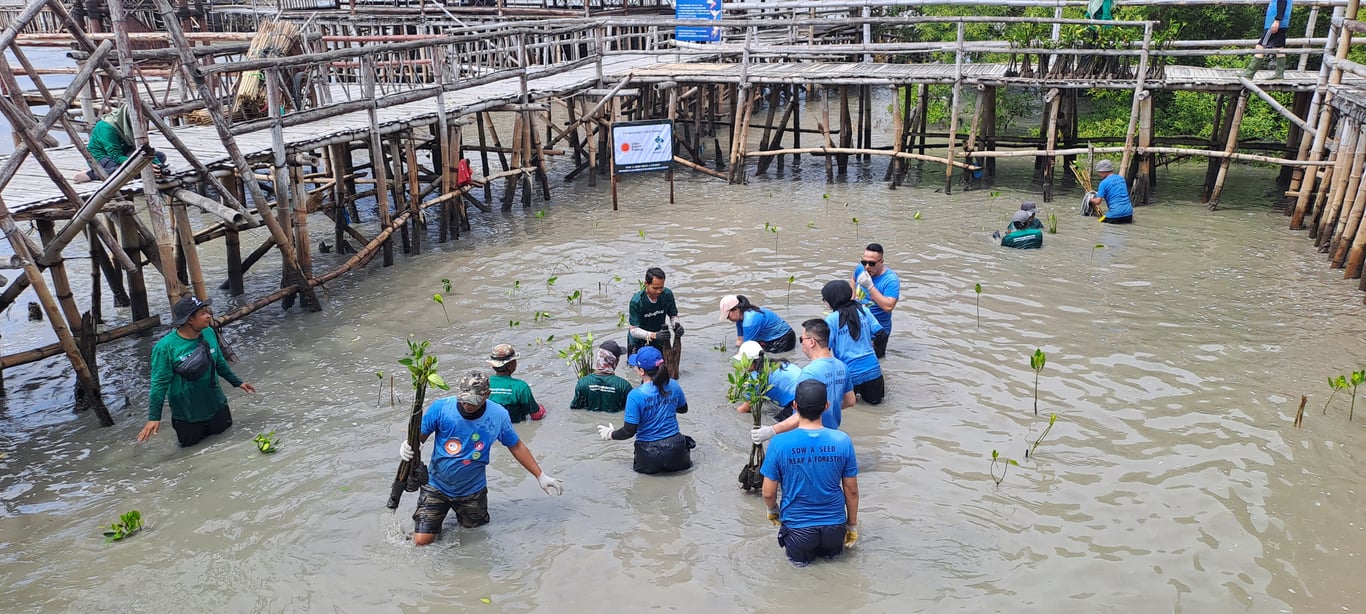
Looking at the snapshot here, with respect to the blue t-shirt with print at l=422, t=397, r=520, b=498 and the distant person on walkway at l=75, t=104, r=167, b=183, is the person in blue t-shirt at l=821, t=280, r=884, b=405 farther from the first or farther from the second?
the distant person on walkway at l=75, t=104, r=167, b=183

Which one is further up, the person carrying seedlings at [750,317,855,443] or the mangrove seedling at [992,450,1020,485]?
the person carrying seedlings at [750,317,855,443]

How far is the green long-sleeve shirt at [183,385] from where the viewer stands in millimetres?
8078

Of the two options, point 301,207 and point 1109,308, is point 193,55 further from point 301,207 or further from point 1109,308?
point 1109,308

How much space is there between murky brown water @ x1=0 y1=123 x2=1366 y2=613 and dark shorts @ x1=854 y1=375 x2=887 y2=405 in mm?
124

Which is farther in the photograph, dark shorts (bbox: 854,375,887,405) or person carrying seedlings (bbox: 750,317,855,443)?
dark shorts (bbox: 854,375,887,405)

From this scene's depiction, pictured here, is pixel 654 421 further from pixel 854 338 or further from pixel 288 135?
A: pixel 288 135

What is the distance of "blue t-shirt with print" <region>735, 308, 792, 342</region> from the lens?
9727mm

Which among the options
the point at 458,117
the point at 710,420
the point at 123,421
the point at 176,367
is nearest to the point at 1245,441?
the point at 710,420

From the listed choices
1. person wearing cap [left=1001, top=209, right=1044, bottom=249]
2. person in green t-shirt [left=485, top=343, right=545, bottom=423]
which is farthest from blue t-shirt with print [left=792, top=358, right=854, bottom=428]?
person wearing cap [left=1001, top=209, right=1044, bottom=249]

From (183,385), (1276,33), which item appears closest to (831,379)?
(183,385)

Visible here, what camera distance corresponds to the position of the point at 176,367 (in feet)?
26.6

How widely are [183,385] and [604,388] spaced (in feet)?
12.0

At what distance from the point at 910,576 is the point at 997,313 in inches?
228

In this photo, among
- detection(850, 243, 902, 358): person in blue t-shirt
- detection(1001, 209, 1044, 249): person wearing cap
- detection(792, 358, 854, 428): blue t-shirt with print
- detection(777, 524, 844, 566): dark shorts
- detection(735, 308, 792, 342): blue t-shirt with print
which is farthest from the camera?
detection(1001, 209, 1044, 249): person wearing cap
